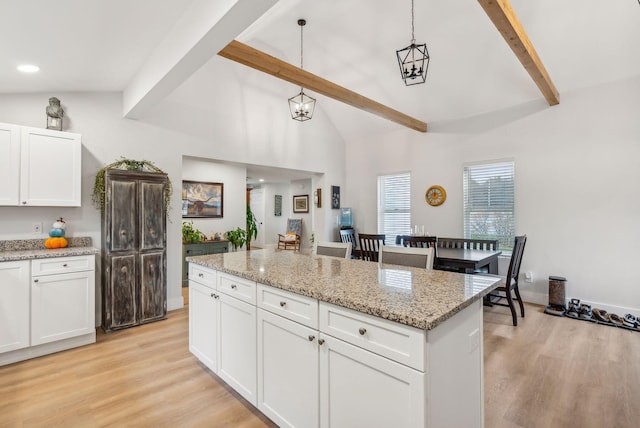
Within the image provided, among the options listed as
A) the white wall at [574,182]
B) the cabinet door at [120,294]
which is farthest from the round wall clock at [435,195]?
the cabinet door at [120,294]

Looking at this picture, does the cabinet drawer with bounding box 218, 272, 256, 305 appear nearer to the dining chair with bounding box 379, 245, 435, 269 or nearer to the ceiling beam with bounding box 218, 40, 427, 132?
the dining chair with bounding box 379, 245, 435, 269

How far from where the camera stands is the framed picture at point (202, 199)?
6.19 metres

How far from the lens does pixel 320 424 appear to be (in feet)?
5.14

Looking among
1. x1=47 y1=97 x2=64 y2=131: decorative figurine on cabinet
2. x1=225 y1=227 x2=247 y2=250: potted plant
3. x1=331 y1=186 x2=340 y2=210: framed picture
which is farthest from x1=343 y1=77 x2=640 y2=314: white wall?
x1=47 y1=97 x2=64 y2=131: decorative figurine on cabinet

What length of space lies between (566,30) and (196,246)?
625 cm

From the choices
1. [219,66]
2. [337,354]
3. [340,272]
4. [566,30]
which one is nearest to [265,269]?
[340,272]

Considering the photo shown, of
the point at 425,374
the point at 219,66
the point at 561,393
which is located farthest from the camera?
the point at 219,66

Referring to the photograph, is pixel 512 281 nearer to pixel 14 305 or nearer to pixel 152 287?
pixel 152 287

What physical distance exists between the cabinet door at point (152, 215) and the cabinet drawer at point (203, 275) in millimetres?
1297

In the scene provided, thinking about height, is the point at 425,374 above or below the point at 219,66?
below

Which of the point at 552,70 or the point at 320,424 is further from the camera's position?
the point at 552,70

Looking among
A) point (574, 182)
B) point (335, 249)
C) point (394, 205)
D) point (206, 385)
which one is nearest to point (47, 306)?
point (206, 385)

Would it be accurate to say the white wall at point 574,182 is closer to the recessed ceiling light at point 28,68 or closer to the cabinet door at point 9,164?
the recessed ceiling light at point 28,68

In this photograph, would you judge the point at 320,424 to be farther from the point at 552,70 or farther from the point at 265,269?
the point at 552,70
